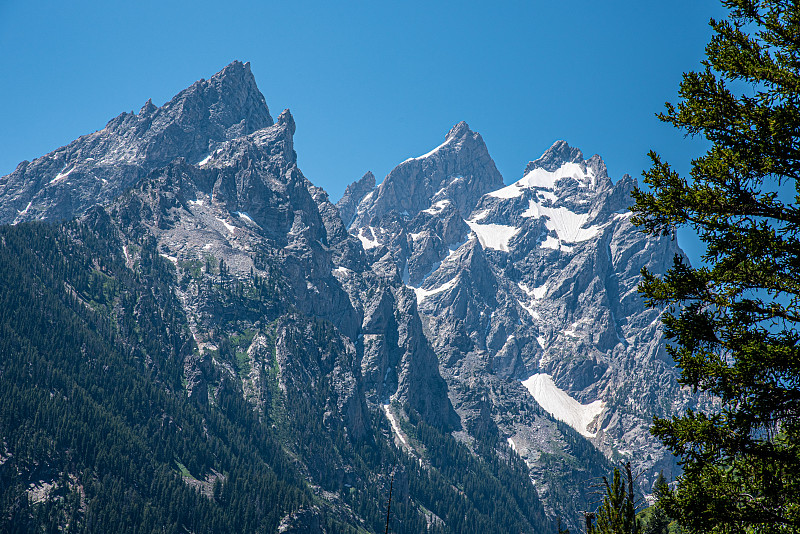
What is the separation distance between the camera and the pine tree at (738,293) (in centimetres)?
1487

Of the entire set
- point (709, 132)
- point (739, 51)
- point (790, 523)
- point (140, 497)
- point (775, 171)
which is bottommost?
point (790, 523)

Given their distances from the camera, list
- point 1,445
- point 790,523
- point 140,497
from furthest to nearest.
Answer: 1. point 140,497
2. point 1,445
3. point 790,523

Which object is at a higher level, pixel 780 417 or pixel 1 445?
pixel 1 445

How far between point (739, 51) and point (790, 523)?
37.9ft

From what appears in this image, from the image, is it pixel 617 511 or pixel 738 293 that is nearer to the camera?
pixel 738 293

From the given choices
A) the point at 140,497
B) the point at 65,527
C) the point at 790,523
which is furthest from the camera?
the point at 140,497

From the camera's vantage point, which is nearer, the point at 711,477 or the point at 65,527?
the point at 711,477

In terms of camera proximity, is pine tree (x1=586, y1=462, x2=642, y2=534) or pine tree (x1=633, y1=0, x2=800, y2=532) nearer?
pine tree (x1=633, y1=0, x2=800, y2=532)

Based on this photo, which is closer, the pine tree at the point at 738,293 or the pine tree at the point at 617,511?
the pine tree at the point at 738,293

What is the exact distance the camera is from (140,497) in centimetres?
19562

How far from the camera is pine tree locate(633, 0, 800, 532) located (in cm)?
1487

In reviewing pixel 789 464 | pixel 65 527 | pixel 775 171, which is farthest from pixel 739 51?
pixel 65 527

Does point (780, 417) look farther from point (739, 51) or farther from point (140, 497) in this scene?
point (140, 497)

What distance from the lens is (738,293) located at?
15641 mm
